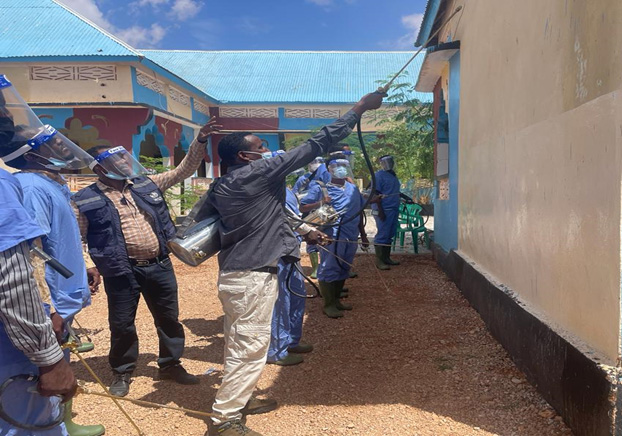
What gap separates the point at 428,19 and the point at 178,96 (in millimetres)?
8622

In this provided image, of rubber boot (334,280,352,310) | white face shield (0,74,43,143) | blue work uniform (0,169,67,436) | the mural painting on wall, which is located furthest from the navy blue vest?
the mural painting on wall

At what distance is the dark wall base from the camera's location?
2230 millimetres

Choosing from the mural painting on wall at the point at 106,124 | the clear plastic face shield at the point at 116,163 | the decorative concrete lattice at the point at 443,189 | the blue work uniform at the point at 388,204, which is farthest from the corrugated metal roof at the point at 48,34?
the clear plastic face shield at the point at 116,163

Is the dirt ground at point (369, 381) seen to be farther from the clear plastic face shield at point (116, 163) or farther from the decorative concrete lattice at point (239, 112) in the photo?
the decorative concrete lattice at point (239, 112)

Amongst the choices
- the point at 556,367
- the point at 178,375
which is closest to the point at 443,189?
the point at 556,367

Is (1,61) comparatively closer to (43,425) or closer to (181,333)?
(181,333)

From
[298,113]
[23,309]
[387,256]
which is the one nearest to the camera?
[23,309]

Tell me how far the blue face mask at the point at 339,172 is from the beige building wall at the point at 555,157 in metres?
1.51

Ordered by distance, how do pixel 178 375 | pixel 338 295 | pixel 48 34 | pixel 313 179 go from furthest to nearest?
1. pixel 48 34
2. pixel 313 179
3. pixel 338 295
4. pixel 178 375

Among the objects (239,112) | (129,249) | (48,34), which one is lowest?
(129,249)

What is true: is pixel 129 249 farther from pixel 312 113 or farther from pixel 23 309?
pixel 312 113

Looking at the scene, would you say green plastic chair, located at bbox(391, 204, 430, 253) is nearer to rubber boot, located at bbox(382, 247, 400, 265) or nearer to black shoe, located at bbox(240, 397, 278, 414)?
rubber boot, located at bbox(382, 247, 400, 265)

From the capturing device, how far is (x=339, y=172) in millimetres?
5637

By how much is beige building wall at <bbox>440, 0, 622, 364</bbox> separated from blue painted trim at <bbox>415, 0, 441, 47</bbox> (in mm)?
1845
